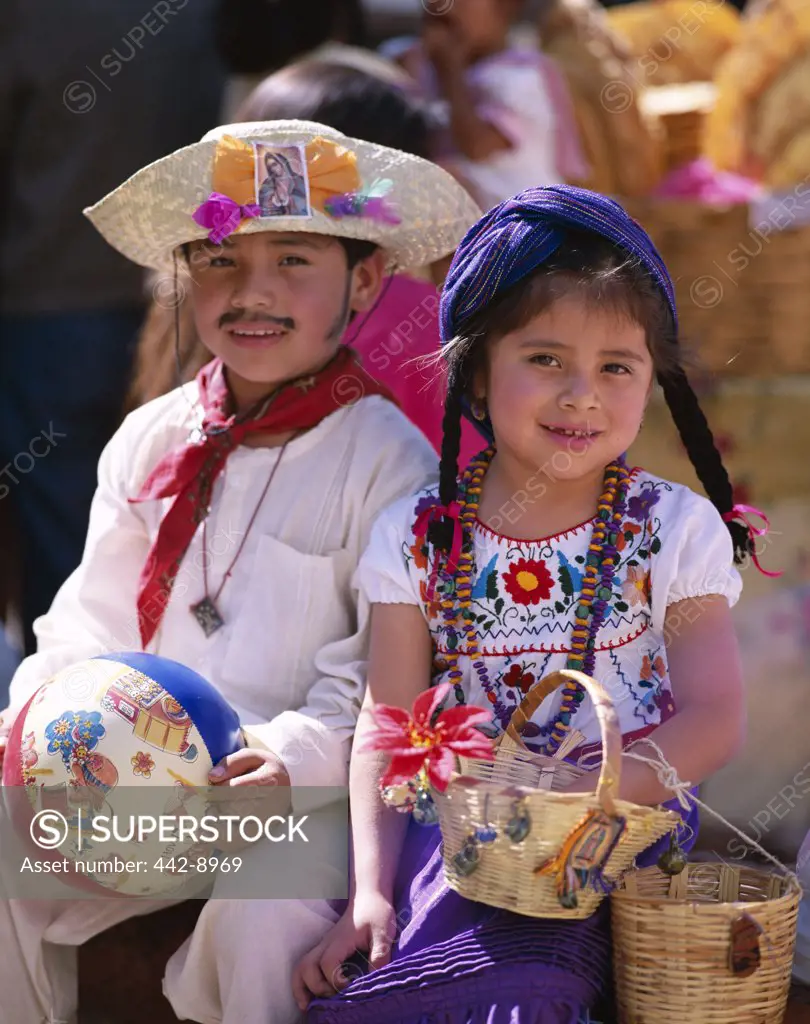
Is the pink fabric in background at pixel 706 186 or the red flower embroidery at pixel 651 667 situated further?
the pink fabric in background at pixel 706 186

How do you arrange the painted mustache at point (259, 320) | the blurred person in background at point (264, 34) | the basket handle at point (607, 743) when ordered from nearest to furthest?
the basket handle at point (607, 743)
the painted mustache at point (259, 320)
the blurred person in background at point (264, 34)

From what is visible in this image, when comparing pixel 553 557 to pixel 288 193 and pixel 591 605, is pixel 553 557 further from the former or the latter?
pixel 288 193

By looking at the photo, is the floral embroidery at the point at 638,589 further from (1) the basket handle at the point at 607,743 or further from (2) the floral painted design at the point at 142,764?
(2) the floral painted design at the point at 142,764

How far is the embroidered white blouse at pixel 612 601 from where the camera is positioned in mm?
2494

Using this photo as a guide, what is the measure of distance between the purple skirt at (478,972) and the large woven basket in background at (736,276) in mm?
3089

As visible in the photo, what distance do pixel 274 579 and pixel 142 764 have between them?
22.8 inches

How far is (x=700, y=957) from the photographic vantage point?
7.02 ft

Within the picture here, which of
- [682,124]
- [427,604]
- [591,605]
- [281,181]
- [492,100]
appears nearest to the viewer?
[591,605]

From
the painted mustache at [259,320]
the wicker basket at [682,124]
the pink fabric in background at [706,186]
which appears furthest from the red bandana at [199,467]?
the wicker basket at [682,124]

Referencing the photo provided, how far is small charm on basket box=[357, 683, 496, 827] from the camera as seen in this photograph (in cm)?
213

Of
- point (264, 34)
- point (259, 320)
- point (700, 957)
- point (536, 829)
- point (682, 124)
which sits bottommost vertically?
point (700, 957)

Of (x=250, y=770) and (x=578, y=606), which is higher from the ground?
(x=578, y=606)

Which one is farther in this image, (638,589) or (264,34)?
(264,34)

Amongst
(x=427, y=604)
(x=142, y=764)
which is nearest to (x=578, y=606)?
(x=427, y=604)
